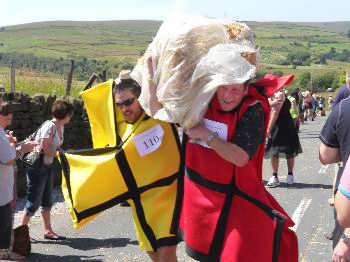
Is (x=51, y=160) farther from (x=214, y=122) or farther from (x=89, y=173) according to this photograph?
(x=214, y=122)

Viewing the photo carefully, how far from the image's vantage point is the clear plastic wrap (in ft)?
9.82

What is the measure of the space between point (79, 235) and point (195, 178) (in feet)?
13.4

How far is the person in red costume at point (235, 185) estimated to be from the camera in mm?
3049

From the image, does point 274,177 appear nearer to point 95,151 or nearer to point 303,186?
point 303,186

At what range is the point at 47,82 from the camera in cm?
1426

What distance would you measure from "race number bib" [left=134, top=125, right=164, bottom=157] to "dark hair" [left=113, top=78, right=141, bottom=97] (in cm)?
24

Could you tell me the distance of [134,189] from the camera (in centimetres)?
394

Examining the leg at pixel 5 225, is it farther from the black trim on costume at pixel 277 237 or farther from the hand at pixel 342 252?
the hand at pixel 342 252

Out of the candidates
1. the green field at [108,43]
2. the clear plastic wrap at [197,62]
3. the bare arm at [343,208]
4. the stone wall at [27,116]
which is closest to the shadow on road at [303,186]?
the stone wall at [27,116]

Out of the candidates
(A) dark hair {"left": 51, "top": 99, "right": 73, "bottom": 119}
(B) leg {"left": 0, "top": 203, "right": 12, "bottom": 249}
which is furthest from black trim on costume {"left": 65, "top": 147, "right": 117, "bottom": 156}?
(A) dark hair {"left": 51, "top": 99, "right": 73, "bottom": 119}

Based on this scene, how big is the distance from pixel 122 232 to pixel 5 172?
2286 mm

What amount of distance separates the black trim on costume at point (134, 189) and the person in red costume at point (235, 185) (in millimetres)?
705

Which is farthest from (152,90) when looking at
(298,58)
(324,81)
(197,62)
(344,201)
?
(298,58)

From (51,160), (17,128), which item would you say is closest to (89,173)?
(51,160)
